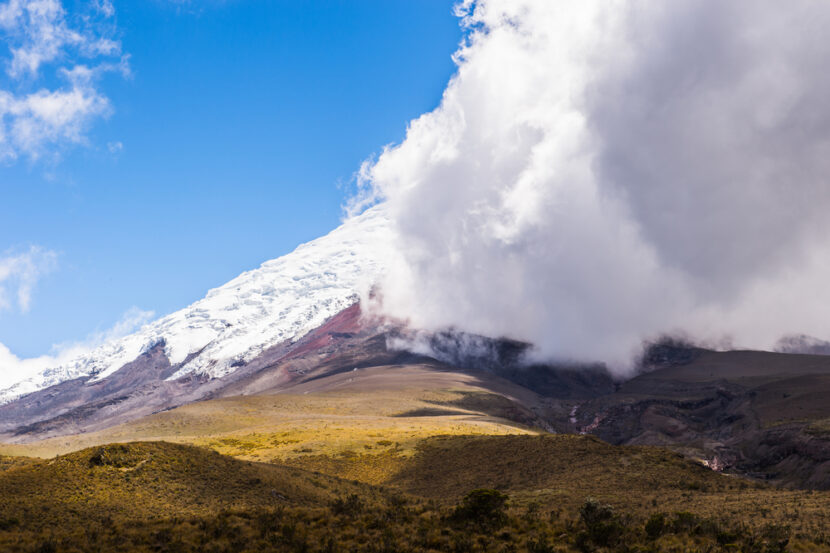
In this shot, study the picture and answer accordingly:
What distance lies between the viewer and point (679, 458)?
45.3 metres

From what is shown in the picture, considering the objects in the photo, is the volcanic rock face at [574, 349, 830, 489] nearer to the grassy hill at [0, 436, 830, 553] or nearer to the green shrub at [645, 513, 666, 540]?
the grassy hill at [0, 436, 830, 553]

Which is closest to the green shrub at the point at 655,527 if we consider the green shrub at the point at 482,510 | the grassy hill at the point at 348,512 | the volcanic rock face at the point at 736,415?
the grassy hill at the point at 348,512

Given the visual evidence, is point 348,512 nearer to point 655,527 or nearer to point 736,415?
point 655,527

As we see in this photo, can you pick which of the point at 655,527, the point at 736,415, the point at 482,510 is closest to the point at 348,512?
the point at 482,510

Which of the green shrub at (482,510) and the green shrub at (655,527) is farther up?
the green shrub at (482,510)

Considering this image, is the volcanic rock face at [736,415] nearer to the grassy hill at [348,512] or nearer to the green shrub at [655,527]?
the grassy hill at [348,512]

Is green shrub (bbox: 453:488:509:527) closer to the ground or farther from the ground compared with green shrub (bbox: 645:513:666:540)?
farther from the ground

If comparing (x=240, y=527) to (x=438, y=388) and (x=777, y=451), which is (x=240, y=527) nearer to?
(x=777, y=451)

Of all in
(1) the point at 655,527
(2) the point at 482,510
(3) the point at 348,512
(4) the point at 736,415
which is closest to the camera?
(1) the point at 655,527

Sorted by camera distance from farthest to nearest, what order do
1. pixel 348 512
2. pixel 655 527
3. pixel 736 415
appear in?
pixel 736 415, pixel 348 512, pixel 655 527

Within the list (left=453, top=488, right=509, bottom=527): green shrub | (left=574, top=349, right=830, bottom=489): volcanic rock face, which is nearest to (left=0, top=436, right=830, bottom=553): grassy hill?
(left=453, top=488, right=509, bottom=527): green shrub

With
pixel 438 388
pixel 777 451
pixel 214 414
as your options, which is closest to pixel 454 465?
pixel 777 451

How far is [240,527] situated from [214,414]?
88.7 meters

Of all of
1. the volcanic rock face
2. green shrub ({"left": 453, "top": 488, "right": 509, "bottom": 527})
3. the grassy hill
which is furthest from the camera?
the volcanic rock face
